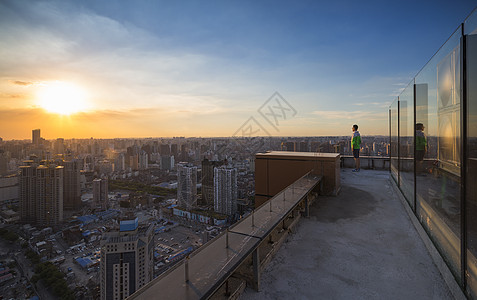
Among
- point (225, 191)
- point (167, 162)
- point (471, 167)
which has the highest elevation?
point (471, 167)

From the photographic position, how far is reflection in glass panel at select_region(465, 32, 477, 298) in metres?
1.59

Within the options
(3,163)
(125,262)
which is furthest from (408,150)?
(3,163)

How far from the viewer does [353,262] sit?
239cm

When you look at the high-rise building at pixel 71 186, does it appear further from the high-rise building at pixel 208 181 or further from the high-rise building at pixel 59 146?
the high-rise building at pixel 208 181

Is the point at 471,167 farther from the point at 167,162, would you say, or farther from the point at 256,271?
the point at 167,162

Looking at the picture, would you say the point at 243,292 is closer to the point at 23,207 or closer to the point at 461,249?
the point at 461,249

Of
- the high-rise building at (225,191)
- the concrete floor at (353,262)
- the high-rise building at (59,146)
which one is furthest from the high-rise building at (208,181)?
the high-rise building at (59,146)

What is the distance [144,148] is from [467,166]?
6814cm

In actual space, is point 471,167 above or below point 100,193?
above

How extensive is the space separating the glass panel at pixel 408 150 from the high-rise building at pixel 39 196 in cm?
3687

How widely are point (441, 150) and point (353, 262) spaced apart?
65.8 inches

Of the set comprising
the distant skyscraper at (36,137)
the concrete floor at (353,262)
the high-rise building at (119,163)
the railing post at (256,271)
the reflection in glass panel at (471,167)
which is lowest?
the high-rise building at (119,163)

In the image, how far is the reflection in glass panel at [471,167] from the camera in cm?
159

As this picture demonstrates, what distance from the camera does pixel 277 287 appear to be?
1.98 m
